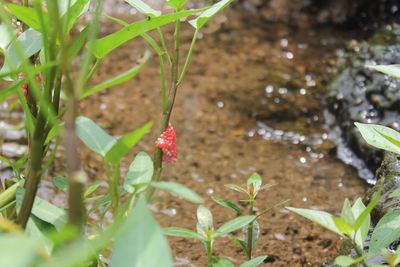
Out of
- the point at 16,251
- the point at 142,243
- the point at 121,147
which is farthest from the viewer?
the point at 121,147

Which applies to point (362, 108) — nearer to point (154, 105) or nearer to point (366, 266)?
point (154, 105)

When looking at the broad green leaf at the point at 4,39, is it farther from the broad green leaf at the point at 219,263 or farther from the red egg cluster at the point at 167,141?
the broad green leaf at the point at 219,263

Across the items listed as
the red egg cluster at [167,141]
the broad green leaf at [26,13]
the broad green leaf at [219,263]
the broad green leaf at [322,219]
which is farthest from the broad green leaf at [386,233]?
the broad green leaf at [26,13]

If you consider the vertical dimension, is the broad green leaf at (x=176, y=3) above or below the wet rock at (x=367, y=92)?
above

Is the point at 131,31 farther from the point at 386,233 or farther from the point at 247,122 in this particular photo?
the point at 247,122

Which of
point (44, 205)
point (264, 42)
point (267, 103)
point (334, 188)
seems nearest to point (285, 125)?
point (267, 103)

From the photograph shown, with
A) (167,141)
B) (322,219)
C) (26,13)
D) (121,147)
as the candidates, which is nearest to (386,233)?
(322,219)

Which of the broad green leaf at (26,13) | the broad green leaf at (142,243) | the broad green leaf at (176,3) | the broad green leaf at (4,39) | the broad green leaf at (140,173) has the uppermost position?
the broad green leaf at (26,13)
